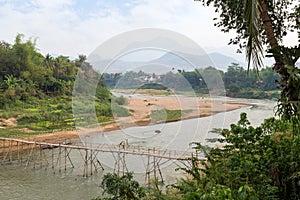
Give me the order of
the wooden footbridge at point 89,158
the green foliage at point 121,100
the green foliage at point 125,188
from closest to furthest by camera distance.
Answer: the green foliage at point 125,188, the green foliage at point 121,100, the wooden footbridge at point 89,158

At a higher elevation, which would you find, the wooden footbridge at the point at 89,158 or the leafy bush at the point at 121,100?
the leafy bush at the point at 121,100

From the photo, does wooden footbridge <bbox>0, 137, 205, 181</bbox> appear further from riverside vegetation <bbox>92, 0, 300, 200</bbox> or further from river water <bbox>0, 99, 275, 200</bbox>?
riverside vegetation <bbox>92, 0, 300, 200</bbox>

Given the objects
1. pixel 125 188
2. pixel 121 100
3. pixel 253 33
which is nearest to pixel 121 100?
pixel 121 100

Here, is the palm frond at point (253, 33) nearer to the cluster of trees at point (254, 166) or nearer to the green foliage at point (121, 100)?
the cluster of trees at point (254, 166)

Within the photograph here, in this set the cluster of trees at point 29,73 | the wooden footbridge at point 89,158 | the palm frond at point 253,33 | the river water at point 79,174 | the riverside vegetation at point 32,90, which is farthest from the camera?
the cluster of trees at point 29,73

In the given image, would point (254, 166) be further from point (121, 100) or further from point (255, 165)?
point (121, 100)

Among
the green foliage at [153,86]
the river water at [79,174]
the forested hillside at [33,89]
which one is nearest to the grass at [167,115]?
the river water at [79,174]

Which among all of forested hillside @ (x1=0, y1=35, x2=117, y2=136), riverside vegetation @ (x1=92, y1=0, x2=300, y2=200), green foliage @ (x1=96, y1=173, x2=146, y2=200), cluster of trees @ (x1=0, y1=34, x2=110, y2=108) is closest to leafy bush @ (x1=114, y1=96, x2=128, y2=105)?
green foliage @ (x1=96, y1=173, x2=146, y2=200)

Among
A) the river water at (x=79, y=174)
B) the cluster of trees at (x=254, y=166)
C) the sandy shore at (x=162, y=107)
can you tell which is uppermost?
the sandy shore at (x=162, y=107)

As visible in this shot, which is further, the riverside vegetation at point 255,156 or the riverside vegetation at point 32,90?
the riverside vegetation at point 32,90

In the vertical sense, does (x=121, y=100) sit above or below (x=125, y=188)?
above

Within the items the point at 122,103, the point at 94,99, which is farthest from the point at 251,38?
the point at 94,99

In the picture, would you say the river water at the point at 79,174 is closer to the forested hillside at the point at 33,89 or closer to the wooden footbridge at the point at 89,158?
the wooden footbridge at the point at 89,158

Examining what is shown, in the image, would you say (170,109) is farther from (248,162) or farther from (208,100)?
(248,162)
